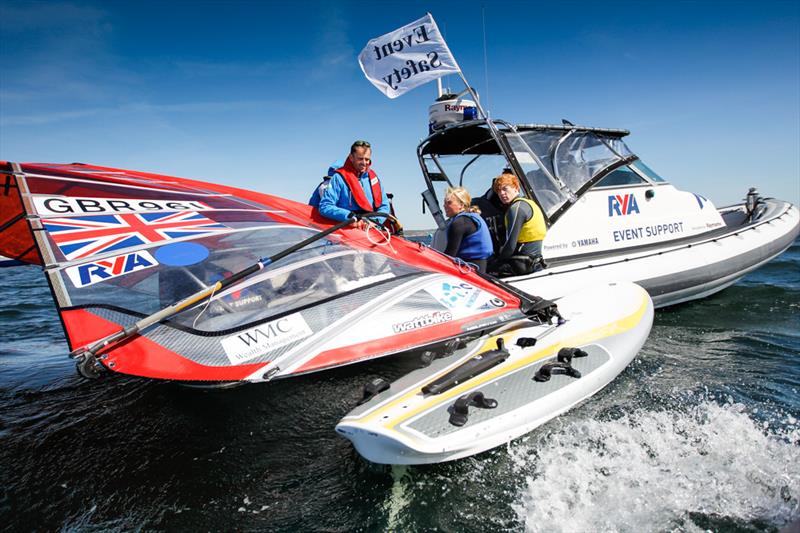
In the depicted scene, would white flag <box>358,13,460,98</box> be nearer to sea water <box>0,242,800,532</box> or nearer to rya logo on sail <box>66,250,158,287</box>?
sea water <box>0,242,800,532</box>

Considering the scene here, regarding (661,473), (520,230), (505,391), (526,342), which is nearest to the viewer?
(661,473)

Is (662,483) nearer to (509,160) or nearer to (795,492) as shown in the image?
(795,492)

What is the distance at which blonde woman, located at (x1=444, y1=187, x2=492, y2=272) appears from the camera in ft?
14.7

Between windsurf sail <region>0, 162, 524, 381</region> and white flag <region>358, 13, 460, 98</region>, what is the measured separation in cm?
321

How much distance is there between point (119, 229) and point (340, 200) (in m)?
1.98

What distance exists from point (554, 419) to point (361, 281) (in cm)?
176

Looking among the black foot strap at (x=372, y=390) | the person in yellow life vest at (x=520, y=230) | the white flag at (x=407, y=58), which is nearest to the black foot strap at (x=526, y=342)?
the black foot strap at (x=372, y=390)

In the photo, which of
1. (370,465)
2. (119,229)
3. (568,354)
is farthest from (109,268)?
(568,354)

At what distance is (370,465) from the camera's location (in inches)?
111

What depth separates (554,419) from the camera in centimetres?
327

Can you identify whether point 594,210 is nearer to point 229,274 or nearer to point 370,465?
point 370,465

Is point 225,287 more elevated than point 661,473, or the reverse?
point 225,287

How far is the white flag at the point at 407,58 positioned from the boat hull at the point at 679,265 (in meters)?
3.00

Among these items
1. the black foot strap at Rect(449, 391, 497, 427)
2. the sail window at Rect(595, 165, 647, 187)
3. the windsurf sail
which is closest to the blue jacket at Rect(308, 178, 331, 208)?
the windsurf sail
